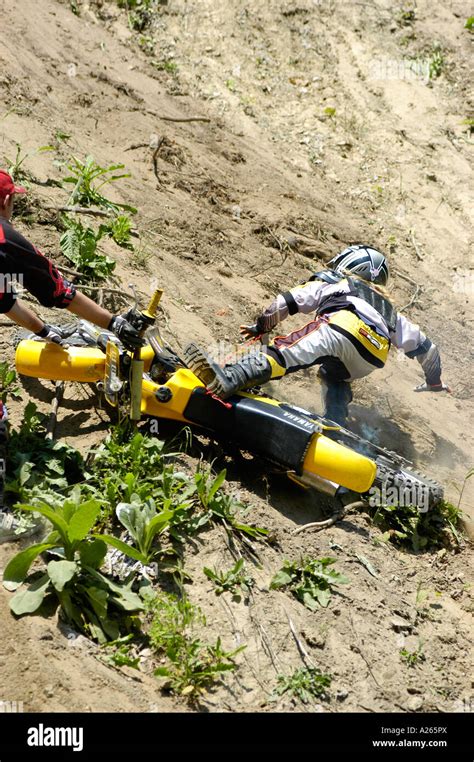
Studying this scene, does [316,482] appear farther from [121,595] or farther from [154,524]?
[121,595]

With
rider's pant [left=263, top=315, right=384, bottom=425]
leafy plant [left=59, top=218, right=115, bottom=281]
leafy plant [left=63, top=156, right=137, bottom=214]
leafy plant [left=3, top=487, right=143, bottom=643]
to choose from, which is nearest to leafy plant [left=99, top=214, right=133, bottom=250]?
leafy plant [left=63, top=156, right=137, bottom=214]

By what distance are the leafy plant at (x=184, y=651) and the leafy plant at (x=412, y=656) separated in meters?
0.93

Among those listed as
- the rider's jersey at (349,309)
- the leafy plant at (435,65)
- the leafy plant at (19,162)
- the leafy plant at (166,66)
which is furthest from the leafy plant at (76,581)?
the leafy plant at (435,65)

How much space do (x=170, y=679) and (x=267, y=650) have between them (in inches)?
21.2

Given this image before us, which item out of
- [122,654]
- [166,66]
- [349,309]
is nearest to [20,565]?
[122,654]

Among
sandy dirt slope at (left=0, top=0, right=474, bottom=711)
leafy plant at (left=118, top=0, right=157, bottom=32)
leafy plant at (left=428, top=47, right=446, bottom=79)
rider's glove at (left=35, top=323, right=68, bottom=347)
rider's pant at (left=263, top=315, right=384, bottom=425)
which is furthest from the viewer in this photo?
leafy plant at (left=428, top=47, right=446, bottom=79)

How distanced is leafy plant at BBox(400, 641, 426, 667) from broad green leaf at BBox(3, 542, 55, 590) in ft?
6.04

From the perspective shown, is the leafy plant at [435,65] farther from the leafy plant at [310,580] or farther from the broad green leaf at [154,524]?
the broad green leaf at [154,524]

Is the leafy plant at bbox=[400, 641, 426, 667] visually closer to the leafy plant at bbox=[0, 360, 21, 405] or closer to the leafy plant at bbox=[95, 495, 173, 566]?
the leafy plant at bbox=[95, 495, 173, 566]

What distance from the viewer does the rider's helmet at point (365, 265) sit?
609 centimetres

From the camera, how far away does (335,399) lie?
5719 mm

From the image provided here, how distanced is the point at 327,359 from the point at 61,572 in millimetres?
2695

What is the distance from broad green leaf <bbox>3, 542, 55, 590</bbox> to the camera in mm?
3584

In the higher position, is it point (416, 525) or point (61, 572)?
point (61, 572)
